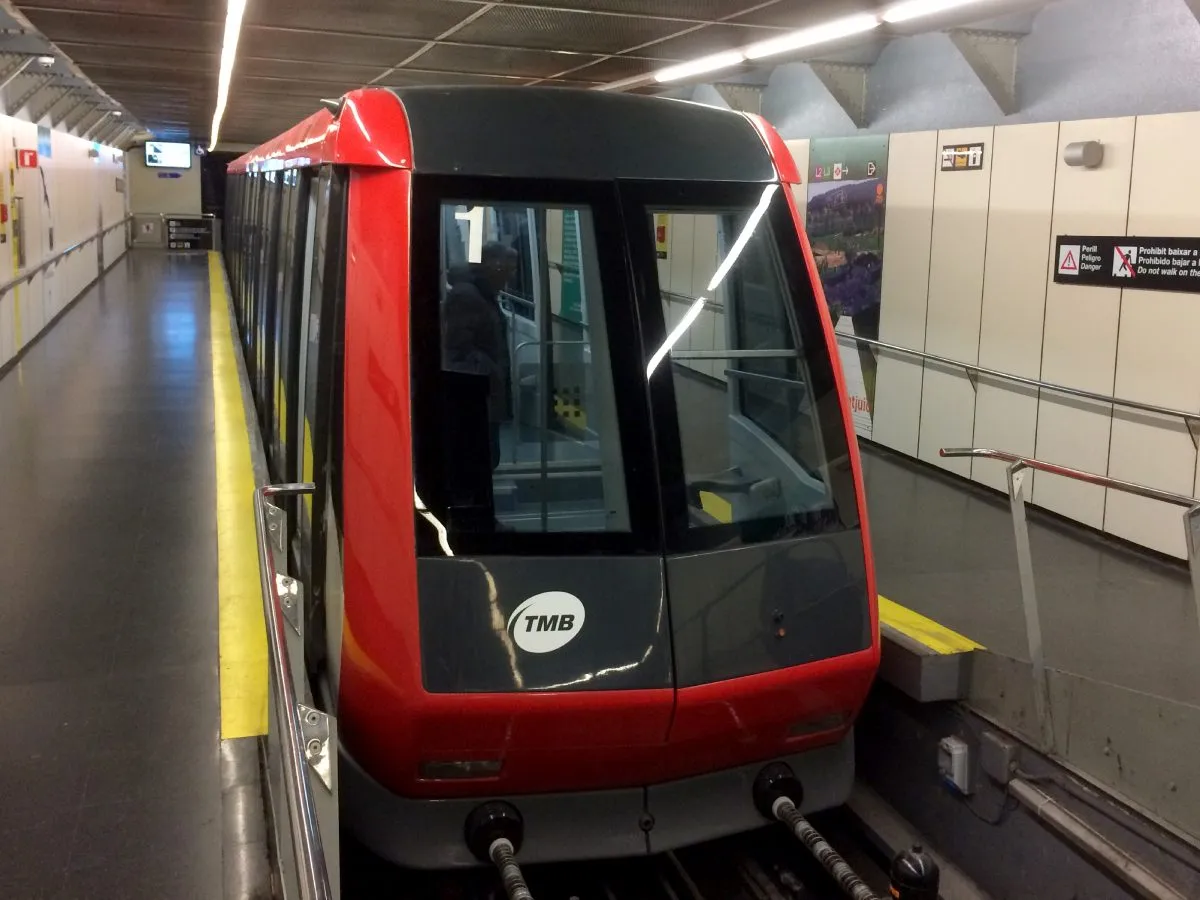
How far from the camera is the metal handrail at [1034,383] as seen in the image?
5.78 meters

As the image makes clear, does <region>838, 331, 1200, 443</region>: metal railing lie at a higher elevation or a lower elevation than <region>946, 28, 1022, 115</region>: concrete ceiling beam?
lower

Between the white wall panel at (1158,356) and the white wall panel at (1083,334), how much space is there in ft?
0.28

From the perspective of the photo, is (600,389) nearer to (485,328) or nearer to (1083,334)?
(485,328)

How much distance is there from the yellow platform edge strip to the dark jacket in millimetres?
1453

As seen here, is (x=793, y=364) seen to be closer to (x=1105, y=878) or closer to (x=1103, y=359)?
(x=1105, y=878)

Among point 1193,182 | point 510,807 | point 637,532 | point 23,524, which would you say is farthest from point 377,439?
point 1193,182

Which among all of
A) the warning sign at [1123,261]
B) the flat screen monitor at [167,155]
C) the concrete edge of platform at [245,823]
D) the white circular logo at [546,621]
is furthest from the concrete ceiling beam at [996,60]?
the flat screen monitor at [167,155]

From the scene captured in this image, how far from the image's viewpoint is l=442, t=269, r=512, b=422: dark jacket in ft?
10.5

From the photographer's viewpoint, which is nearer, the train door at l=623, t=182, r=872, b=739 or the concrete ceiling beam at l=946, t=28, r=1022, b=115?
the train door at l=623, t=182, r=872, b=739

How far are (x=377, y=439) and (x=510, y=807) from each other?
111cm

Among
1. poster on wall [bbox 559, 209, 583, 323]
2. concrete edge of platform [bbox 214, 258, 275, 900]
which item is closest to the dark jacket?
poster on wall [bbox 559, 209, 583, 323]

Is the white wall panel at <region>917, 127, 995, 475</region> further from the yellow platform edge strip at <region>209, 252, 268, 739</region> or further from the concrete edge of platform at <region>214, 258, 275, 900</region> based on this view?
the concrete edge of platform at <region>214, 258, 275, 900</region>

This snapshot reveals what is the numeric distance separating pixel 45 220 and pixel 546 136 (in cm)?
1143

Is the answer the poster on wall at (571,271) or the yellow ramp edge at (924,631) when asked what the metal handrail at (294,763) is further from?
the yellow ramp edge at (924,631)
